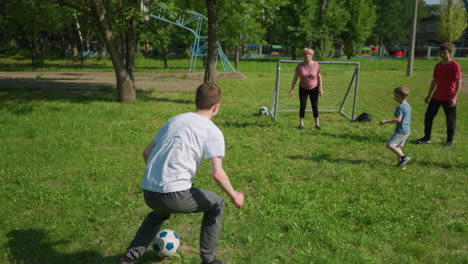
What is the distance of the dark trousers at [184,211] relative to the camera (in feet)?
10.0

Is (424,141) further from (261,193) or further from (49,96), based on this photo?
(49,96)

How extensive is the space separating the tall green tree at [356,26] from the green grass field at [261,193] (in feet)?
147

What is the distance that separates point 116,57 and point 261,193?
28.7 feet

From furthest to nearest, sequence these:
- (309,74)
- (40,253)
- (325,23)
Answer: (325,23), (309,74), (40,253)

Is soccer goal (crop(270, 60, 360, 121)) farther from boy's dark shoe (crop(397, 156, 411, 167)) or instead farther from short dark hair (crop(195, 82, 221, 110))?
short dark hair (crop(195, 82, 221, 110))

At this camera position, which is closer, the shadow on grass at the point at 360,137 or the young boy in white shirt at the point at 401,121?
the young boy in white shirt at the point at 401,121

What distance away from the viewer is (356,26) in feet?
168

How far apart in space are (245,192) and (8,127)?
252 inches

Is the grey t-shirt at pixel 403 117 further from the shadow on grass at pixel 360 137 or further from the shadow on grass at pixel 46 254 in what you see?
the shadow on grass at pixel 46 254

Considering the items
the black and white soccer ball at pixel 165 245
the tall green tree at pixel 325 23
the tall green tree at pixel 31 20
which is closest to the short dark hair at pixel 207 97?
the black and white soccer ball at pixel 165 245

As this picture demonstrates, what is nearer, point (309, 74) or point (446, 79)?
point (446, 79)

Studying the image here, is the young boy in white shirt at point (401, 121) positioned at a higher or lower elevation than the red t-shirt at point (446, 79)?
lower

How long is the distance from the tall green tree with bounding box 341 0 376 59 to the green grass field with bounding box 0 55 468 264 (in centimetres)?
4470

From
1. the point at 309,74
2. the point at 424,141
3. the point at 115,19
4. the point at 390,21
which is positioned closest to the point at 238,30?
the point at 115,19
